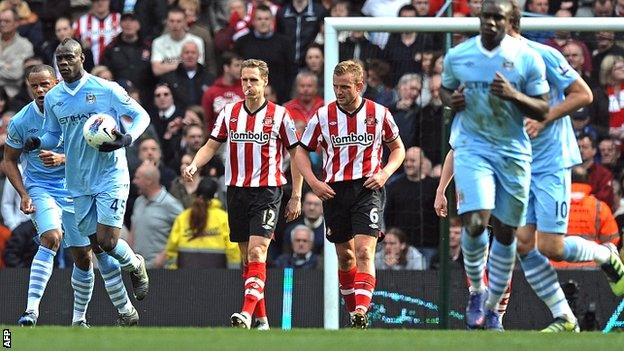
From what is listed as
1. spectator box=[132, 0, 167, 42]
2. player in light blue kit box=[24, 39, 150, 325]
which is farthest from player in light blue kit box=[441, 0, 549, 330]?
spectator box=[132, 0, 167, 42]

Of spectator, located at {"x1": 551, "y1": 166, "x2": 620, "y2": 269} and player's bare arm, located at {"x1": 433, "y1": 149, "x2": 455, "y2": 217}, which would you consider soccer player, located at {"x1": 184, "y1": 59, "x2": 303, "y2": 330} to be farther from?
spectator, located at {"x1": 551, "y1": 166, "x2": 620, "y2": 269}

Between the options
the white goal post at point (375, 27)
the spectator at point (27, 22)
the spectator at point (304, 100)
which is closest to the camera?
the white goal post at point (375, 27)

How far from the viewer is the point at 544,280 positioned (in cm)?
1159

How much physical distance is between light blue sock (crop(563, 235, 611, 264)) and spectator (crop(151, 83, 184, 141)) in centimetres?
733

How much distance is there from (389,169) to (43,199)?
307 cm

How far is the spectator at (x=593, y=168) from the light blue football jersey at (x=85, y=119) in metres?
4.74

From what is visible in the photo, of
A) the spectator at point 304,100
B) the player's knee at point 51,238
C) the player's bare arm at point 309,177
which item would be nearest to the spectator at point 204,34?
the spectator at point 304,100

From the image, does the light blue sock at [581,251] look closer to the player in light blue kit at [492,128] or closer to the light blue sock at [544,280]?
the light blue sock at [544,280]

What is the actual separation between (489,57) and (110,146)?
10.9 feet

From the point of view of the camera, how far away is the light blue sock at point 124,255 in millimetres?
13188

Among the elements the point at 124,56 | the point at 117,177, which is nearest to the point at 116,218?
the point at 117,177

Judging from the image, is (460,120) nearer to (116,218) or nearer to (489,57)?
(489,57)

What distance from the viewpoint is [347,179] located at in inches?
525

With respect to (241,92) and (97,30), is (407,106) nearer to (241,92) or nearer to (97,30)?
(241,92)
